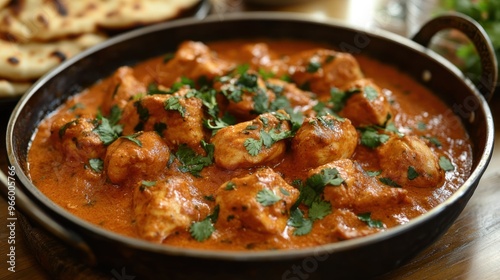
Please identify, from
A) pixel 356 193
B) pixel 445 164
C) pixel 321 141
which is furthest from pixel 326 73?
pixel 356 193

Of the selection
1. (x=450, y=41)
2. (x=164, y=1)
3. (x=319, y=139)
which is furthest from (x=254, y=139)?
(x=450, y=41)

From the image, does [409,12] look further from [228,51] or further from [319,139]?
[319,139]

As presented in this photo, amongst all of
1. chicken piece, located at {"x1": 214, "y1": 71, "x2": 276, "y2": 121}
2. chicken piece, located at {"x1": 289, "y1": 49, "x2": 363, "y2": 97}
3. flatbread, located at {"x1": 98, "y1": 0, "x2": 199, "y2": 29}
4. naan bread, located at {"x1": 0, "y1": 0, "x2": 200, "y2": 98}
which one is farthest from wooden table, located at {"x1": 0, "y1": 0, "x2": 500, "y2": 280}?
flatbread, located at {"x1": 98, "y1": 0, "x2": 199, "y2": 29}

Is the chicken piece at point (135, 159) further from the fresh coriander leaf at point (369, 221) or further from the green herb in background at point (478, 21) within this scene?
the green herb in background at point (478, 21)

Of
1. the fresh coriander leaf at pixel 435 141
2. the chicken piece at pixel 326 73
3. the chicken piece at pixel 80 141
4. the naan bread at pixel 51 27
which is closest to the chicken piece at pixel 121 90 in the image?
the chicken piece at pixel 80 141

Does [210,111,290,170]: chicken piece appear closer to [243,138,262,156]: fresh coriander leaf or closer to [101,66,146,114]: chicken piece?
[243,138,262,156]: fresh coriander leaf

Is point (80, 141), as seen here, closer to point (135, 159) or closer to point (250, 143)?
point (135, 159)

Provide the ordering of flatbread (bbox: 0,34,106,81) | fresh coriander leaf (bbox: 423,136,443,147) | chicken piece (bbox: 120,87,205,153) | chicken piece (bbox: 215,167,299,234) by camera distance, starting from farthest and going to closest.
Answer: flatbread (bbox: 0,34,106,81) < fresh coriander leaf (bbox: 423,136,443,147) < chicken piece (bbox: 120,87,205,153) < chicken piece (bbox: 215,167,299,234)
